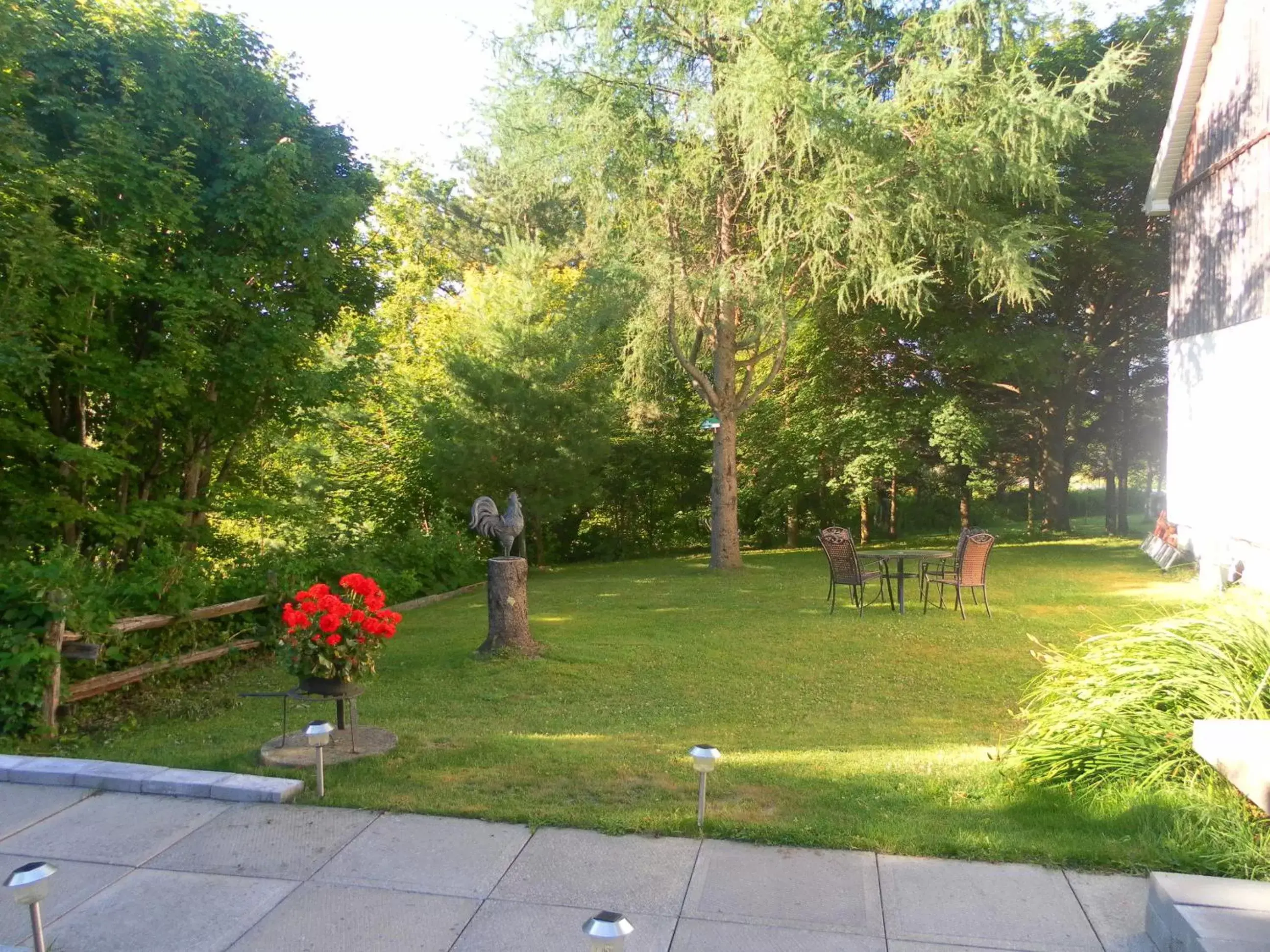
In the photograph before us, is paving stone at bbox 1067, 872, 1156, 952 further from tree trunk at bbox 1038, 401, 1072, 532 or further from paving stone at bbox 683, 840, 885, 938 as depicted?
tree trunk at bbox 1038, 401, 1072, 532

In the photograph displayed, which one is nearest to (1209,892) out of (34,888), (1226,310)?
(34,888)

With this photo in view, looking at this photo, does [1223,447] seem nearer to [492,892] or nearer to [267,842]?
[492,892]

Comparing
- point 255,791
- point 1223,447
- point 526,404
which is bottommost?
point 255,791

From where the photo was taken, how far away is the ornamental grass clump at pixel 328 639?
5.47 m

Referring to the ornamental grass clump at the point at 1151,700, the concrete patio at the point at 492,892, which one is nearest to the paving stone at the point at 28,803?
the concrete patio at the point at 492,892

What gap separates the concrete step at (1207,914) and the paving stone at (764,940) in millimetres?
718

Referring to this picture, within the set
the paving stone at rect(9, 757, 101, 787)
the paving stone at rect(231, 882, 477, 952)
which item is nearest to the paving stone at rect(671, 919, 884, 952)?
the paving stone at rect(231, 882, 477, 952)

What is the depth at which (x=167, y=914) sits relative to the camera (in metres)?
3.33

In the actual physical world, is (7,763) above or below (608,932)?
below

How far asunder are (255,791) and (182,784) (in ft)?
1.26

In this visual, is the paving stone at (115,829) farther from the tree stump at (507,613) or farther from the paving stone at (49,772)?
the tree stump at (507,613)

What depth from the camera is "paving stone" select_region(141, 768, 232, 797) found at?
14.6 feet

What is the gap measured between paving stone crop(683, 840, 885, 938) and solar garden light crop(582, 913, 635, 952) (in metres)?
0.98

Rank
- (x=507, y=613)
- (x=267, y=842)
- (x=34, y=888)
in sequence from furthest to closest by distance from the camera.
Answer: (x=507, y=613), (x=267, y=842), (x=34, y=888)
